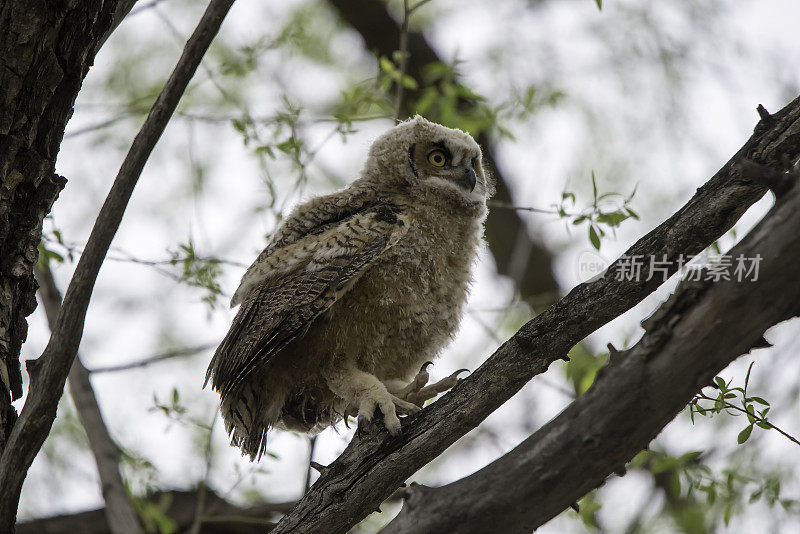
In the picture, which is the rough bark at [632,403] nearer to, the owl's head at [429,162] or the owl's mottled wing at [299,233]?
the owl's mottled wing at [299,233]

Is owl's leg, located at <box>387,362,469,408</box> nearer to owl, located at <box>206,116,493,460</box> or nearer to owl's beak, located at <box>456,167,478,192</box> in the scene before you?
owl, located at <box>206,116,493,460</box>

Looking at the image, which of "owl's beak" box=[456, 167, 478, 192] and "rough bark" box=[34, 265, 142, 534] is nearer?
"rough bark" box=[34, 265, 142, 534]

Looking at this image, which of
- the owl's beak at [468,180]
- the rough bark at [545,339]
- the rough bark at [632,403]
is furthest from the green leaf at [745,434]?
the owl's beak at [468,180]

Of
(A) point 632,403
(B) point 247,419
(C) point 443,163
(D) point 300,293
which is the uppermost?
(C) point 443,163

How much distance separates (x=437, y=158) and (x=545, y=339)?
5.45 feet

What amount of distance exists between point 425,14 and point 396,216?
4.16 meters

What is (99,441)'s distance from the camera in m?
3.44

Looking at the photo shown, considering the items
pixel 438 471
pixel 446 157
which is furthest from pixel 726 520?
pixel 438 471

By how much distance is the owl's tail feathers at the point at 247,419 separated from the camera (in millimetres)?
3080

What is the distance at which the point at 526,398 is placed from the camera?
6035mm

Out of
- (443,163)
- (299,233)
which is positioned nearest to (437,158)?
(443,163)

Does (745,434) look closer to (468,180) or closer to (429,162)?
(468,180)

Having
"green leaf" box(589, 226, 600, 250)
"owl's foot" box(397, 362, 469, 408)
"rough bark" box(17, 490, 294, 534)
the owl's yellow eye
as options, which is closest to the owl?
"owl's foot" box(397, 362, 469, 408)

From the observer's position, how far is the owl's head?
346 centimetres
